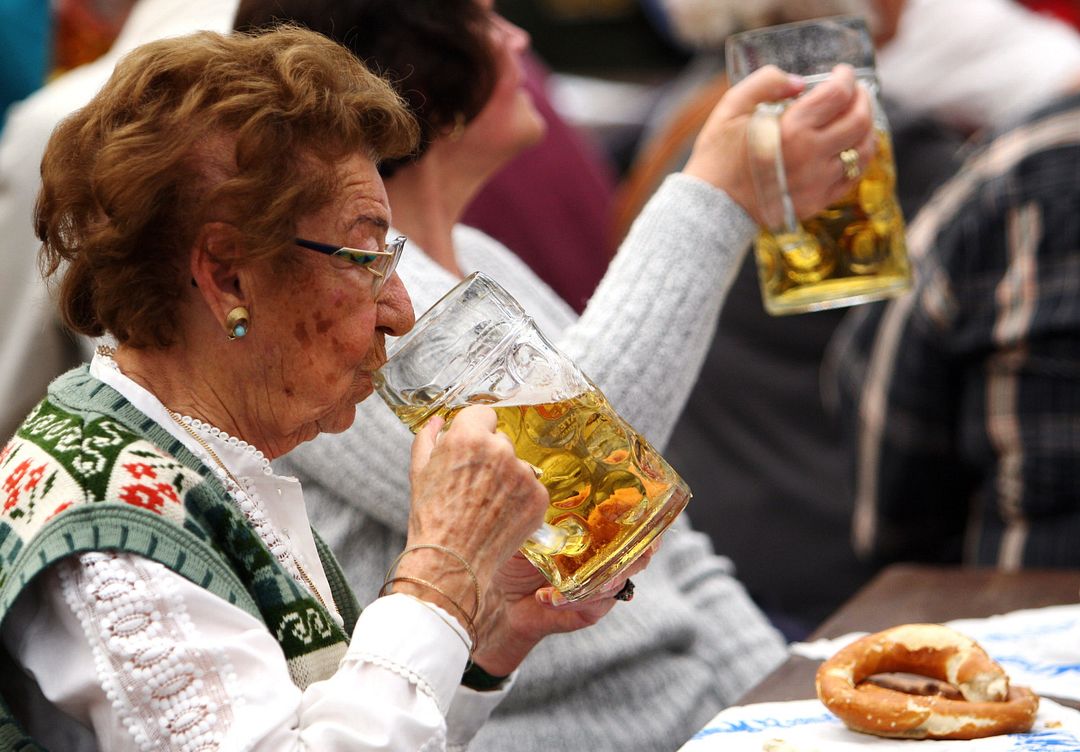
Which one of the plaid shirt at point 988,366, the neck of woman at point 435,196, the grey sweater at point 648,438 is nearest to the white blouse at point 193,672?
the grey sweater at point 648,438

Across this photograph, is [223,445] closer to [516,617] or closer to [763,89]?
[516,617]

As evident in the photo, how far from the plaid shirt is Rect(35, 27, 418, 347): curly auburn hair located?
134 cm

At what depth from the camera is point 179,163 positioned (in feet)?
3.75

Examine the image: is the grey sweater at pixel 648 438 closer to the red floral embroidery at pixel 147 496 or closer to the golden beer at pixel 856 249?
the golden beer at pixel 856 249

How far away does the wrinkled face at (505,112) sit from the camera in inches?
72.4

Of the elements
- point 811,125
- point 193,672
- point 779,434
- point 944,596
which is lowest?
point 779,434

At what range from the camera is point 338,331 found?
1.24 m

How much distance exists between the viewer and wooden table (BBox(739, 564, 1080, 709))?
5.58ft

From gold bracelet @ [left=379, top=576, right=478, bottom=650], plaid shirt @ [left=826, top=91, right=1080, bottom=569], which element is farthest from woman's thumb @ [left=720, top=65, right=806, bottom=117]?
plaid shirt @ [left=826, top=91, right=1080, bottom=569]

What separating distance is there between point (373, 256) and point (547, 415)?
20 centimetres

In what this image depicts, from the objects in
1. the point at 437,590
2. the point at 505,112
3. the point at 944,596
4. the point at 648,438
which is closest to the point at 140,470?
the point at 437,590

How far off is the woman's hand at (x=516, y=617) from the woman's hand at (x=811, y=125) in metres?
0.49

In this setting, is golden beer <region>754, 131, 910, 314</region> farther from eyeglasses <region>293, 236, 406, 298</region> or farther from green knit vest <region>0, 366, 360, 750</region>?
green knit vest <region>0, 366, 360, 750</region>

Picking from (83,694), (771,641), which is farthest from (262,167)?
(771,641)
